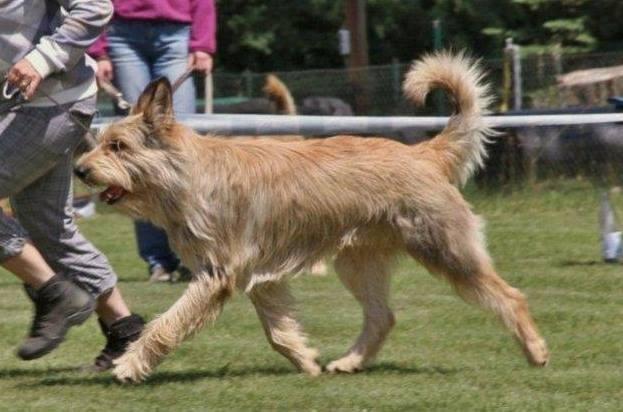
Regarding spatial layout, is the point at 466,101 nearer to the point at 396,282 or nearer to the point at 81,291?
the point at 81,291

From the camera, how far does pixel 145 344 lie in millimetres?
6086

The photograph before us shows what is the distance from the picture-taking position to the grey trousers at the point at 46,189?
6.03m

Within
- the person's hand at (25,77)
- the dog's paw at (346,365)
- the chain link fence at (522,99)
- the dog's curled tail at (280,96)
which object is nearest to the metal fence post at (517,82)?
the chain link fence at (522,99)

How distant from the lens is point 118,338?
654 cm

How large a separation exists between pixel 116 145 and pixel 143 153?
114 mm

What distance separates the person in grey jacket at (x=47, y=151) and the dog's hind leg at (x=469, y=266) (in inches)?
52.5

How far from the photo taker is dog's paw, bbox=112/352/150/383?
6.09m

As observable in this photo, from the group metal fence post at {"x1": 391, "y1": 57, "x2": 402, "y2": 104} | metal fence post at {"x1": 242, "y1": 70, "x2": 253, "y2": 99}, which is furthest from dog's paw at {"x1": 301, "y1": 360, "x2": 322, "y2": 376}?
metal fence post at {"x1": 242, "y1": 70, "x2": 253, "y2": 99}

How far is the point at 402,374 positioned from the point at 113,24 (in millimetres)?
3520

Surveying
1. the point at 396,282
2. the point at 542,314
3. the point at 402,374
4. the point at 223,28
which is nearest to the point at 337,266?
the point at 402,374

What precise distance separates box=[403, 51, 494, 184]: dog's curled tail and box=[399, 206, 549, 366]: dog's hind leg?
1.04 ft

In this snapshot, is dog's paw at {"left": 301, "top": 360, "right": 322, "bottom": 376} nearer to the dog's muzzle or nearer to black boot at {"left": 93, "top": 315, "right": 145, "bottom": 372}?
black boot at {"left": 93, "top": 315, "right": 145, "bottom": 372}

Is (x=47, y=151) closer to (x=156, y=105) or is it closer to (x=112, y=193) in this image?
(x=112, y=193)

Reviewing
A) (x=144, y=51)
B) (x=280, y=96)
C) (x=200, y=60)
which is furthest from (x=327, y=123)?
(x=280, y=96)
